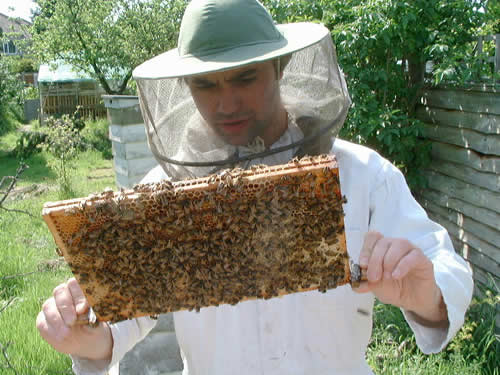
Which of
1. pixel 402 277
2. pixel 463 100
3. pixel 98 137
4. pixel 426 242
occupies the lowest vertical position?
pixel 98 137

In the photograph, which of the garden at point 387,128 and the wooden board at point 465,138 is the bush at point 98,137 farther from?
the wooden board at point 465,138

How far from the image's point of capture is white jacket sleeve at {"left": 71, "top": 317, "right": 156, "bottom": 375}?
1.59 meters

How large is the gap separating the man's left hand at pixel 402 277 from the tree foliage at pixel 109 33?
1491 cm

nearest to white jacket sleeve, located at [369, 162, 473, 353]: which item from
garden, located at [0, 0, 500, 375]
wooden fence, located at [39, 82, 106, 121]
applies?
garden, located at [0, 0, 500, 375]

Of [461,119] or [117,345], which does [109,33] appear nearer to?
[461,119]

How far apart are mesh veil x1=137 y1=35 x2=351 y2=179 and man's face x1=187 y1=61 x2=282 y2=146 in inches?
2.8

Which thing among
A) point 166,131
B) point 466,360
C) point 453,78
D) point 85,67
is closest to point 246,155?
point 166,131

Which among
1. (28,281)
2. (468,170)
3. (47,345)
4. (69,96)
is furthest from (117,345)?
(69,96)

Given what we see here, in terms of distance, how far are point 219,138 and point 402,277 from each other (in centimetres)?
83

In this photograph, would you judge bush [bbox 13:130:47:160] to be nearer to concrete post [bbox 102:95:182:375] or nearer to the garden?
the garden

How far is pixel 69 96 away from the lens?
23016mm

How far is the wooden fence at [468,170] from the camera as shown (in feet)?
13.0

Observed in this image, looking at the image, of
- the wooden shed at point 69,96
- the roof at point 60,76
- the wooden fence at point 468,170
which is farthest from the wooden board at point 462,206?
the roof at point 60,76

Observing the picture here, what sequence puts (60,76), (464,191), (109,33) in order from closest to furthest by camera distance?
(464,191) → (109,33) → (60,76)
